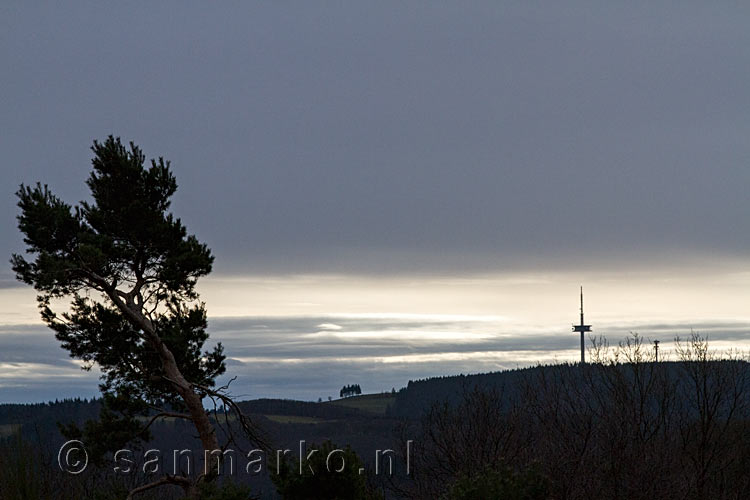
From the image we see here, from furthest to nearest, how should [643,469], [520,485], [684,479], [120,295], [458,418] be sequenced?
[458,418], [684,479], [643,469], [120,295], [520,485]

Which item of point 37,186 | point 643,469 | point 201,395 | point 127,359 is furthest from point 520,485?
point 643,469

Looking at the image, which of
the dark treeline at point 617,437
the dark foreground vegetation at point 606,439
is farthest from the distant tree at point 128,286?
the dark treeline at point 617,437

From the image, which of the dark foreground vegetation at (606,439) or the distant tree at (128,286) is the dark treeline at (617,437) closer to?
the dark foreground vegetation at (606,439)

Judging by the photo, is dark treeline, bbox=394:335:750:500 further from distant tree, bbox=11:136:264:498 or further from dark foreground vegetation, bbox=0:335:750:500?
distant tree, bbox=11:136:264:498

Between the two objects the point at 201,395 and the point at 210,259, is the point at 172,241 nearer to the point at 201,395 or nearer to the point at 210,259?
the point at 210,259

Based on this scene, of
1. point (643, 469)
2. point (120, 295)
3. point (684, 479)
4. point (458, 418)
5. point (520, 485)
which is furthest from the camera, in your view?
point (458, 418)

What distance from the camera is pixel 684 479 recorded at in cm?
4697

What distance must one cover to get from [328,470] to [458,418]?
30.1 m

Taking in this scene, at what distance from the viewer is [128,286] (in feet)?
102

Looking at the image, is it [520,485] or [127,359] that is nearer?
[520,485]

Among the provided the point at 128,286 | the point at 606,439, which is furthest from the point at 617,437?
the point at 128,286

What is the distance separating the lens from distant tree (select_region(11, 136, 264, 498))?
29.8m

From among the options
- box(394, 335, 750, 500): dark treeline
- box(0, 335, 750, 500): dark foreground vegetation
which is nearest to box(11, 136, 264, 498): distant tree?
box(0, 335, 750, 500): dark foreground vegetation

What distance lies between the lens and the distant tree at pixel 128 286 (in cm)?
2981
